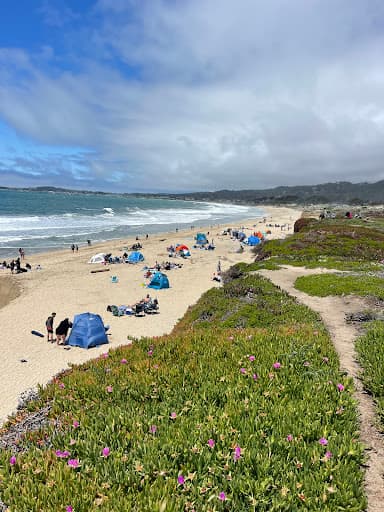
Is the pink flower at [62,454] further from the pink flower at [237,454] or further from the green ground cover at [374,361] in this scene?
the green ground cover at [374,361]

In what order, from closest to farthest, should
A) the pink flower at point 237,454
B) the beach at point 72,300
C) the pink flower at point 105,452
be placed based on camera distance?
the pink flower at point 237,454, the pink flower at point 105,452, the beach at point 72,300

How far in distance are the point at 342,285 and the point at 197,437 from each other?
→ 14.0 meters

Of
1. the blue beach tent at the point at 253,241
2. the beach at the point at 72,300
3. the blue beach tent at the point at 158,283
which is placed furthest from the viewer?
the blue beach tent at the point at 253,241

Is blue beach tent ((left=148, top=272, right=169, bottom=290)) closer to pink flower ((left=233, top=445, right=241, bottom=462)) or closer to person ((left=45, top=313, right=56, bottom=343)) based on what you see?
person ((left=45, top=313, right=56, bottom=343))

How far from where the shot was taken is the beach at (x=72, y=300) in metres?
15.1

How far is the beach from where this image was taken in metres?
15.1

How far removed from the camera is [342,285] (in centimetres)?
1609

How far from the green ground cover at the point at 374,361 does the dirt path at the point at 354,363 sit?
0.44 ft

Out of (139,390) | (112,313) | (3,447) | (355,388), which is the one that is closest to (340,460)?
(355,388)

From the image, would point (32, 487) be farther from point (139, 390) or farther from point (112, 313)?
point (112, 313)

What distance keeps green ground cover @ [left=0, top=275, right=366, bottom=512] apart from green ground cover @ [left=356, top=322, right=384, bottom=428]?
556 millimetres

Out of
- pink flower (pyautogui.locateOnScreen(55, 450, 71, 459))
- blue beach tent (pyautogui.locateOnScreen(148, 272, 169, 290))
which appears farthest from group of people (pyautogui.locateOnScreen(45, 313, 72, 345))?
pink flower (pyautogui.locateOnScreen(55, 450, 71, 459))

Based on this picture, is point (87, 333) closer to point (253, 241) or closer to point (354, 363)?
point (354, 363)

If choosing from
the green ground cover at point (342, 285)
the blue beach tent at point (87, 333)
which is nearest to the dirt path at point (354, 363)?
the green ground cover at point (342, 285)
